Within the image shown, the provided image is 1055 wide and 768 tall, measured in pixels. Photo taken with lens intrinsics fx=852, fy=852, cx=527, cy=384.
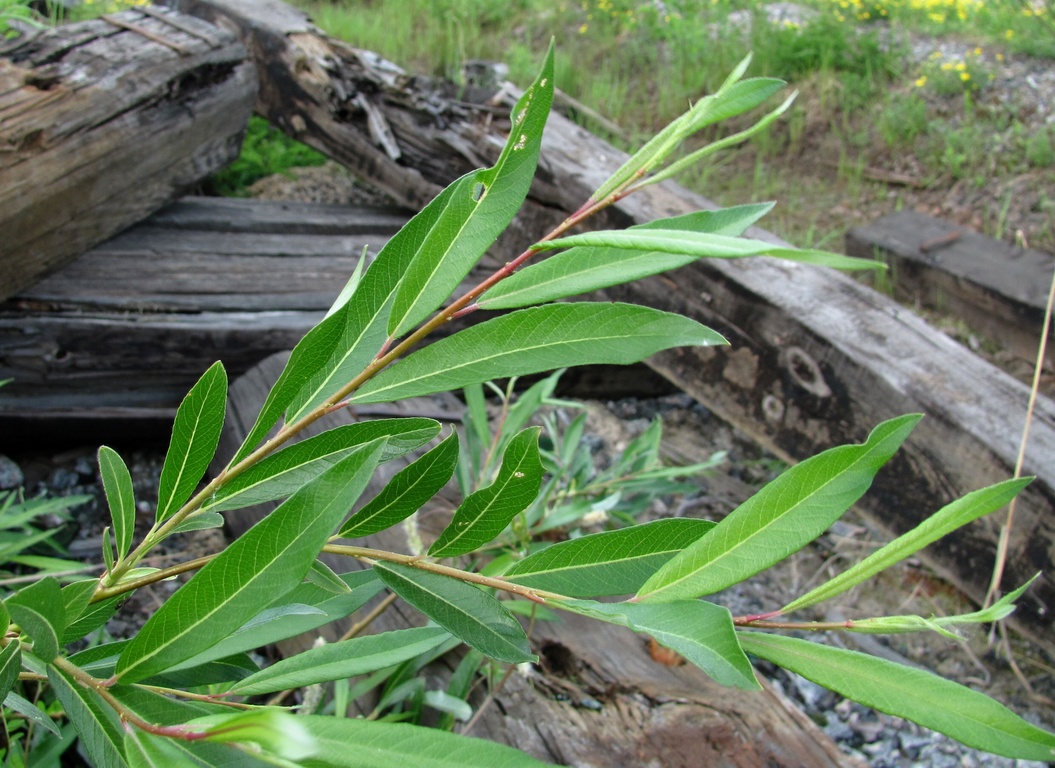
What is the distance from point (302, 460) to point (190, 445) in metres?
0.08

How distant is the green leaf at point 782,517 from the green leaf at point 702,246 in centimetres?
12

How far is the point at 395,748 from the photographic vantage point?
1.53 feet

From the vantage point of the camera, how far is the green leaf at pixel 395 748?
451mm

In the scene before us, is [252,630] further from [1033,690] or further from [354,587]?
[1033,690]

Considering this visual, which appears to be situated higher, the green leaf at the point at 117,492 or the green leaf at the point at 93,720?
the green leaf at the point at 117,492

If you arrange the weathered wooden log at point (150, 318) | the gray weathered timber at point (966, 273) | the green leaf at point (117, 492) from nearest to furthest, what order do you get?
the green leaf at point (117, 492) < the weathered wooden log at point (150, 318) < the gray weathered timber at point (966, 273)

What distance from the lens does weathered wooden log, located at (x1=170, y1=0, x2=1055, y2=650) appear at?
5.41 ft

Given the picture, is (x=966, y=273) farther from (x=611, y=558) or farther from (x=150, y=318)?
(x=611, y=558)

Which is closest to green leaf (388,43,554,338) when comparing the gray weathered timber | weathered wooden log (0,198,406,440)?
weathered wooden log (0,198,406,440)

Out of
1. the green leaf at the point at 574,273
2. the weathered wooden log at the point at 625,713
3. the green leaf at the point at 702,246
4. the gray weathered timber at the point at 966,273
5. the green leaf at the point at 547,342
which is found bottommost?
the weathered wooden log at the point at 625,713

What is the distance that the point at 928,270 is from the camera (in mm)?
3043

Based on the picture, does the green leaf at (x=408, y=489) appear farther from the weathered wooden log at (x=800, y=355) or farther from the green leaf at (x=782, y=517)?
the weathered wooden log at (x=800, y=355)

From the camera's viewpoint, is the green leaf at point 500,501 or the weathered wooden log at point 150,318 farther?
the weathered wooden log at point 150,318

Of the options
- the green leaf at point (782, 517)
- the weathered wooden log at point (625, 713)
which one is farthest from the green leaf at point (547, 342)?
the weathered wooden log at point (625, 713)
